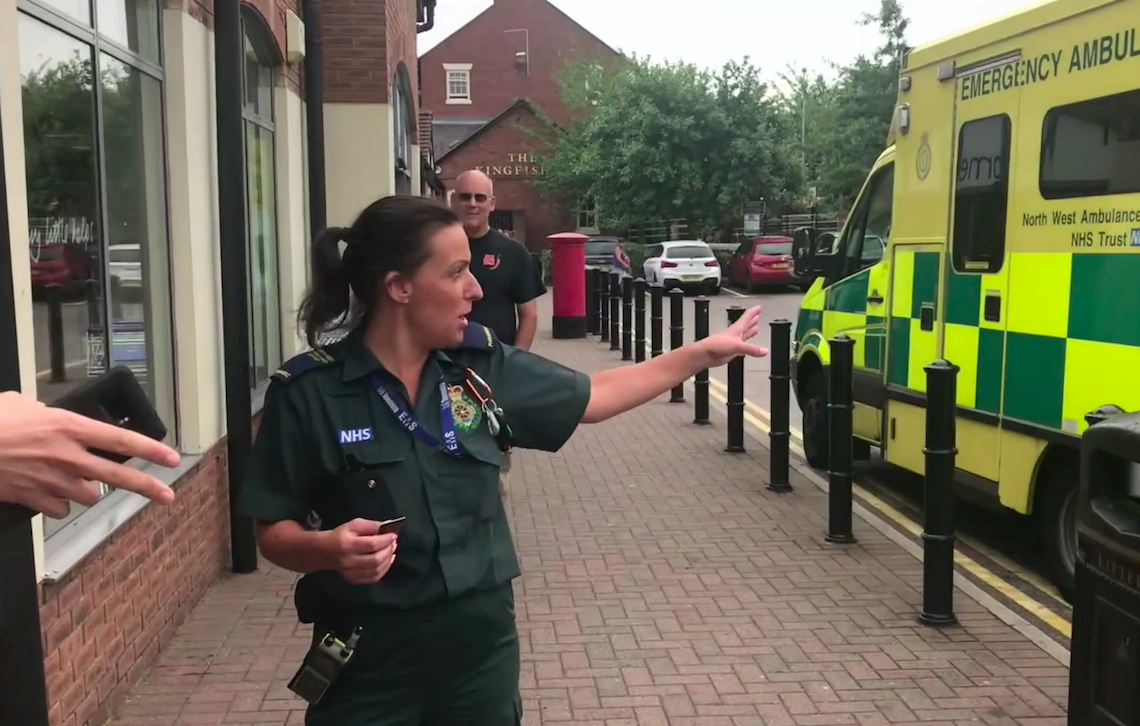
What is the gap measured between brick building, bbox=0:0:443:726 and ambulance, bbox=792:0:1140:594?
151 inches

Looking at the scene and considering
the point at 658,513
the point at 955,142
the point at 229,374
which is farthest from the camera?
the point at 658,513

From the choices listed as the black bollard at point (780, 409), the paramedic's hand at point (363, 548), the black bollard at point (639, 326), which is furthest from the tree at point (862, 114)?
the paramedic's hand at point (363, 548)

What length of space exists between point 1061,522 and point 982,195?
1.78 m

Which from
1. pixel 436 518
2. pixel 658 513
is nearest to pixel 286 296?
pixel 658 513

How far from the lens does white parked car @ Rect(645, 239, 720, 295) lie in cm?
2908

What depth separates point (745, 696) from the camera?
4453mm

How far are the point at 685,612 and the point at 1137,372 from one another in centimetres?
224

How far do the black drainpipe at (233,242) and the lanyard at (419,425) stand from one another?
11.8 ft

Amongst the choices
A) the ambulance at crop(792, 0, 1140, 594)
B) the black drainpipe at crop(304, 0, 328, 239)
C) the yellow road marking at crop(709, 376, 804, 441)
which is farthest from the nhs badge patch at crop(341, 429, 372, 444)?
the yellow road marking at crop(709, 376, 804, 441)

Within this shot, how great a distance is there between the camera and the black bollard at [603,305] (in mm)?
18016

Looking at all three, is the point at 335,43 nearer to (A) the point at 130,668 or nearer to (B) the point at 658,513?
(B) the point at 658,513

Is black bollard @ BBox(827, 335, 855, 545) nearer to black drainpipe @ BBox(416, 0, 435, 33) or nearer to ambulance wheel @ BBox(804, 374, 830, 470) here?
ambulance wheel @ BBox(804, 374, 830, 470)

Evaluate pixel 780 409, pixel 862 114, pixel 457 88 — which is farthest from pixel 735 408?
pixel 457 88

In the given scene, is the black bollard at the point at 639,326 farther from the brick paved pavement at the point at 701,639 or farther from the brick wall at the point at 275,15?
the brick paved pavement at the point at 701,639
